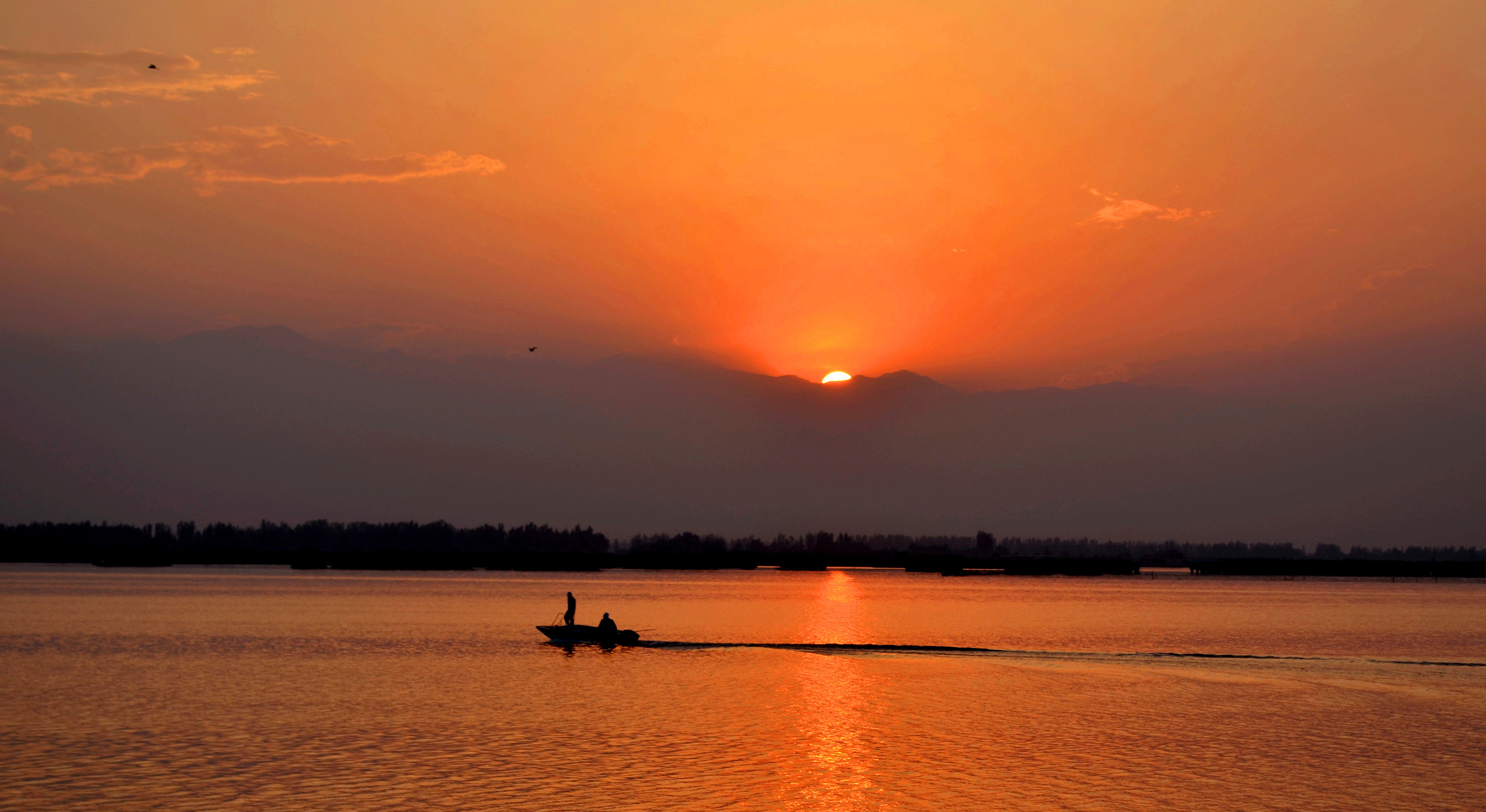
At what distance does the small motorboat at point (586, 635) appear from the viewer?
69750mm

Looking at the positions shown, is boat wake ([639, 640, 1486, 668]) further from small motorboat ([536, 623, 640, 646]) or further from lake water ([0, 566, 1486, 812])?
small motorboat ([536, 623, 640, 646])

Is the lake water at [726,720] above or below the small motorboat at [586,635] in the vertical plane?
below

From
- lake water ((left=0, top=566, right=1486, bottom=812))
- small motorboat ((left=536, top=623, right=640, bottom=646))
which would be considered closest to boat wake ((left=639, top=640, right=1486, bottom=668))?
lake water ((left=0, top=566, right=1486, bottom=812))

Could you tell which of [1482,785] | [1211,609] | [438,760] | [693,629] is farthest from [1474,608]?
[438,760]

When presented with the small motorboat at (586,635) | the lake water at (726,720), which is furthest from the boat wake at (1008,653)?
the small motorboat at (586,635)

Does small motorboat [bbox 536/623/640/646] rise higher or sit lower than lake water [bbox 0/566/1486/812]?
higher

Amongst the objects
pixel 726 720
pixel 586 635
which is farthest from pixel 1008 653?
pixel 726 720

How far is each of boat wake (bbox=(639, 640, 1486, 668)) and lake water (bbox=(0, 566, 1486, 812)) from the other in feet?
1.67

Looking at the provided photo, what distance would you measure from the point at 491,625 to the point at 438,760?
61.4 meters

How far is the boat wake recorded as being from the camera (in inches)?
2635

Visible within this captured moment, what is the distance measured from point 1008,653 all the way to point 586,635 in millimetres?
25416

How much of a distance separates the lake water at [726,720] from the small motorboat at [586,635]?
2.90ft

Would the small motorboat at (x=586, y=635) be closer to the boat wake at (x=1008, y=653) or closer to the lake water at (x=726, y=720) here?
the lake water at (x=726, y=720)

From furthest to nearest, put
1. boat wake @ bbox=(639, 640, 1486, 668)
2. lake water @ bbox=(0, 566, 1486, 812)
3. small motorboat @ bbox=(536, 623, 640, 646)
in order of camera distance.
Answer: small motorboat @ bbox=(536, 623, 640, 646), boat wake @ bbox=(639, 640, 1486, 668), lake water @ bbox=(0, 566, 1486, 812)
